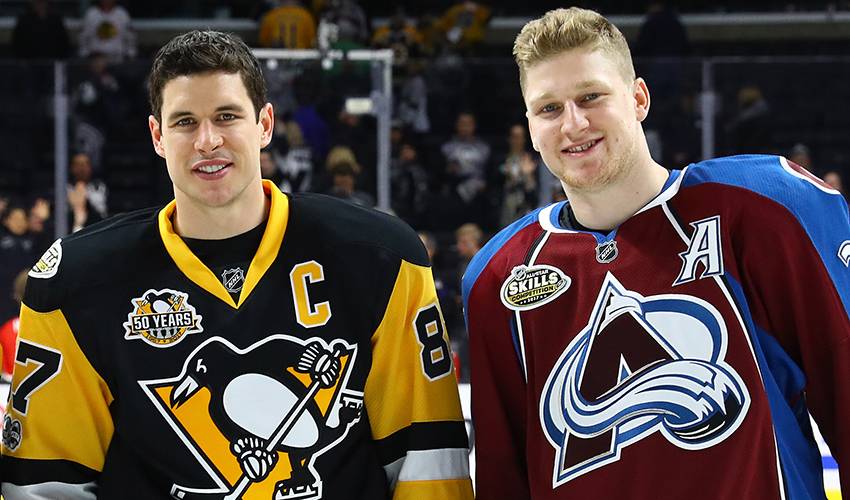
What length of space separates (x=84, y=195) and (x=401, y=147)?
188 cm

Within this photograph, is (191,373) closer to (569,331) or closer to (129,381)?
(129,381)

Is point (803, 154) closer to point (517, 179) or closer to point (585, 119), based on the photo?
point (517, 179)

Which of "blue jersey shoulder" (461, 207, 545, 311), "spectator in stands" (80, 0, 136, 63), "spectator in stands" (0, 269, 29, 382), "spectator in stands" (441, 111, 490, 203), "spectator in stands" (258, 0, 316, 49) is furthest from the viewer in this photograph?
"spectator in stands" (80, 0, 136, 63)

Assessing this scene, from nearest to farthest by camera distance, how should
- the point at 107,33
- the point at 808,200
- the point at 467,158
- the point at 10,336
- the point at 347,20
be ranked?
the point at 808,200 < the point at 10,336 < the point at 467,158 < the point at 347,20 < the point at 107,33

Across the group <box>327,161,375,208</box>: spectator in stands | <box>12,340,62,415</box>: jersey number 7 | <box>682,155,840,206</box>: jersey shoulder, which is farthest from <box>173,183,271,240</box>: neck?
<box>327,161,375,208</box>: spectator in stands

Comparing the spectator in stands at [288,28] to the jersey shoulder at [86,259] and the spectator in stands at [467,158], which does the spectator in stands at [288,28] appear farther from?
the jersey shoulder at [86,259]

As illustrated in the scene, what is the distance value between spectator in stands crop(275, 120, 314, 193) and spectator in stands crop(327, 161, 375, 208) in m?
0.14

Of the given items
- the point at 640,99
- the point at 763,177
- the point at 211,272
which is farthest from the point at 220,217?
the point at 763,177

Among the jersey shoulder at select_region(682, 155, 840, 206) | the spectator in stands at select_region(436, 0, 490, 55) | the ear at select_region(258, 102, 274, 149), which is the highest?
the spectator in stands at select_region(436, 0, 490, 55)

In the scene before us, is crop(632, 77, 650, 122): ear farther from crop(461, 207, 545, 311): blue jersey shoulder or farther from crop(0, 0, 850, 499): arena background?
crop(0, 0, 850, 499): arena background

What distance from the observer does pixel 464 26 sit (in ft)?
39.7

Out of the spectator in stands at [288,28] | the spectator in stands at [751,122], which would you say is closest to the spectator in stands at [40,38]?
the spectator in stands at [288,28]

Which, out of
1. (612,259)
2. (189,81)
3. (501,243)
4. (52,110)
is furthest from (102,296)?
(52,110)

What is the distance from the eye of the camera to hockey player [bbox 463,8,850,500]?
2377 mm
